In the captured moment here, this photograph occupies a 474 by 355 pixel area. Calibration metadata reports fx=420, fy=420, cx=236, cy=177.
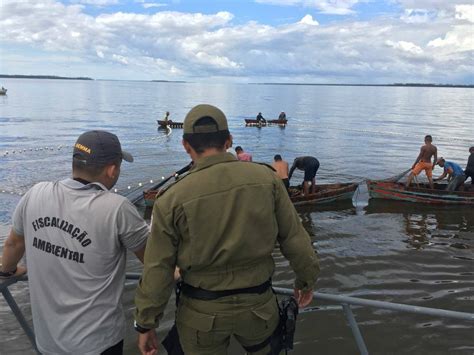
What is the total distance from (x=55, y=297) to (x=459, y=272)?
9.79 m

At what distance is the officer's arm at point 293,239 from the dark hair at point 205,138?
440mm

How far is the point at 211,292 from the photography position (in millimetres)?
2424

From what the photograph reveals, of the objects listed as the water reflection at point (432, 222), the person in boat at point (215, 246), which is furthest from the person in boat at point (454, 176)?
the person in boat at point (215, 246)

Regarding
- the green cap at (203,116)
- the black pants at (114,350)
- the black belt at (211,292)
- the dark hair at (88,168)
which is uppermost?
the green cap at (203,116)

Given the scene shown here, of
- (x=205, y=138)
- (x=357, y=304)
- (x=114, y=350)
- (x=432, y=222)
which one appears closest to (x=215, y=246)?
(x=205, y=138)

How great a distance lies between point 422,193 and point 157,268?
52.1 feet

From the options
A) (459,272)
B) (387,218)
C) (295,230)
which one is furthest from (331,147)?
(295,230)

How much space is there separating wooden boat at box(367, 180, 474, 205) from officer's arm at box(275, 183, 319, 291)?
591 inches

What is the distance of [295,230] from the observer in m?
2.60

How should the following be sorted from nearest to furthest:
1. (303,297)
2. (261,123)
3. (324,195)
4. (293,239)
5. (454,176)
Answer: (293,239) < (303,297) < (324,195) < (454,176) < (261,123)

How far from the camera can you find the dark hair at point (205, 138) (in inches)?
96.3

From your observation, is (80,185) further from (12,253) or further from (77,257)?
(12,253)

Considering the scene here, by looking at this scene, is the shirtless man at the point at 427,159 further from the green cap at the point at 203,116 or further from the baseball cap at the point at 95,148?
the baseball cap at the point at 95,148

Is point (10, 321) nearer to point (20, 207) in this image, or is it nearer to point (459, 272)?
point (20, 207)
